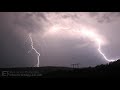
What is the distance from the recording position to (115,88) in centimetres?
337

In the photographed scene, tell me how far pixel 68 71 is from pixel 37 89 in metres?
0.92

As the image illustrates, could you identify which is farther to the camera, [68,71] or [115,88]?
[68,71]
